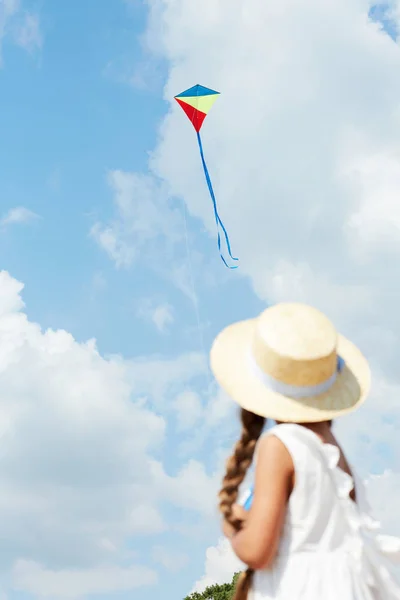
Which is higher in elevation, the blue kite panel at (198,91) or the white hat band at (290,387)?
the blue kite panel at (198,91)

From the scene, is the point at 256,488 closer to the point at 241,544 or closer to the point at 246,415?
the point at 241,544

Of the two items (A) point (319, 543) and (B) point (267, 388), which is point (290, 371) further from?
(A) point (319, 543)

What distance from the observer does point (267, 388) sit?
3453 millimetres

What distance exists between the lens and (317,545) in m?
3.21

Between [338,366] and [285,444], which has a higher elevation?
[338,366]

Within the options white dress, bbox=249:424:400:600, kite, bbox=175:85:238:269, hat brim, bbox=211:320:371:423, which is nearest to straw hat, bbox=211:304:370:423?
hat brim, bbox=211:320:371:423

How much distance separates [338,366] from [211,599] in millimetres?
25945

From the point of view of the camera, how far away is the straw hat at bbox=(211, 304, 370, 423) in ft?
11.2

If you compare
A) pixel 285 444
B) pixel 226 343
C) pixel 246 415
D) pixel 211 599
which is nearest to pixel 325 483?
pixel 285 444

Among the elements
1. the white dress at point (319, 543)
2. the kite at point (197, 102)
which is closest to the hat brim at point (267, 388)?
the white dress at point (319, 543)

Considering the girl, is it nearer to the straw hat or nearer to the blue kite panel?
the straw hat

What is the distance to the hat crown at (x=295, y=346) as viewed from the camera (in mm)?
3408

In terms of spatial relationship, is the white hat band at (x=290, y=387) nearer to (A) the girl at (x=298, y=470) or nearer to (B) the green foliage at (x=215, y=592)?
(A) the girl at (x=298, y=470)

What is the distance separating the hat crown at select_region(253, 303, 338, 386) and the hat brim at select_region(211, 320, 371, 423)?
7 cm
